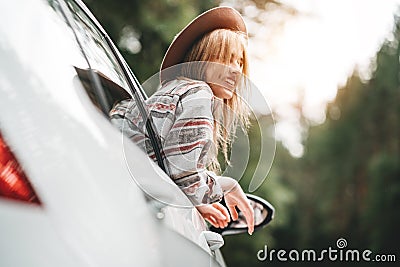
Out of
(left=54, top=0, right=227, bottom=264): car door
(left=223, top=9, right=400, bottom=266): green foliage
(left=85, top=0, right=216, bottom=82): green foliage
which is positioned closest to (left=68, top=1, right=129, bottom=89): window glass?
(left=54, top=0, right=227, bottom=264): car door

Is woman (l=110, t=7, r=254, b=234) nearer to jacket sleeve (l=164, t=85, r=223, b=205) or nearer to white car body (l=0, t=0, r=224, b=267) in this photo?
jacket sleeve (l=164, t=85, r=223, b=205)

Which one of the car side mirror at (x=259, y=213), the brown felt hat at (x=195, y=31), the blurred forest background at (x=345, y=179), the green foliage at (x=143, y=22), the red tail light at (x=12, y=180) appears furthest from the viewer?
the blurred forest background at (x=345, y=179)

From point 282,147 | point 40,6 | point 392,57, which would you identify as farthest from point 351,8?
point 40,6

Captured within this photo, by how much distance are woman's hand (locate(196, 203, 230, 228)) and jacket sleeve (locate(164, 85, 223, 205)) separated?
55mm

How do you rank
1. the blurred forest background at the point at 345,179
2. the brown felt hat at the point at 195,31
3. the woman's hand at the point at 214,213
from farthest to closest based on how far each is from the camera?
the blurred forest background at the point at 345,179
the brown felt hat at the point at 195,31
the woman's hand at the point at 214,213

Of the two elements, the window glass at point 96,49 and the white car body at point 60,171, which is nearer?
the white car body at point 60,171

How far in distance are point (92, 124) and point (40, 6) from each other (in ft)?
0.36

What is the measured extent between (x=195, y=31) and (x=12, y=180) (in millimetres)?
637

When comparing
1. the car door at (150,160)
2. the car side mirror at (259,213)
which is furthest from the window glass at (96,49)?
the car side mirror at (259,213)

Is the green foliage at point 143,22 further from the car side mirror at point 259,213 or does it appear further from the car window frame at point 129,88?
the car window frame at point 129,88

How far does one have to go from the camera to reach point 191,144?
833 millimetres

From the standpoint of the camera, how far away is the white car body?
0.48 m

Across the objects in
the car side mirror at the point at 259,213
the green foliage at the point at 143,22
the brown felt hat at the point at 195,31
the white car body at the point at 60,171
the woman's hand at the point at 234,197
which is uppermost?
the white car body at the point at 60,171

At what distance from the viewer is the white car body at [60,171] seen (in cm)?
48
